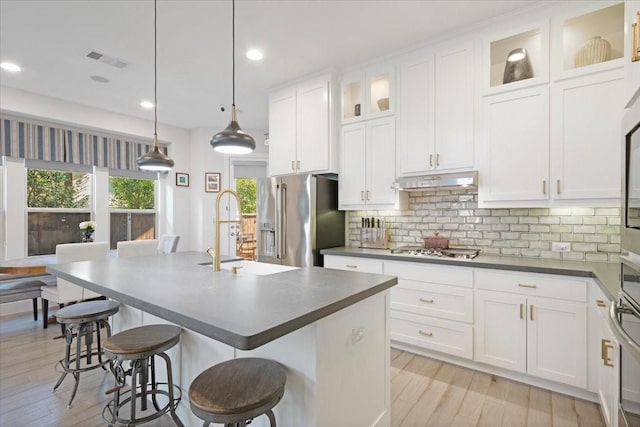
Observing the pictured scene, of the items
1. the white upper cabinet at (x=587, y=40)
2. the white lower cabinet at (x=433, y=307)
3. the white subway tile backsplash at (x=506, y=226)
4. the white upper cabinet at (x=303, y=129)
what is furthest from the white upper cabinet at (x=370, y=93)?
the white lower cabinet at (x=433, y=307)

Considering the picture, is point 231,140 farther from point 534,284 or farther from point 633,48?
point 534,284

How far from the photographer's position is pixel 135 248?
3.89m

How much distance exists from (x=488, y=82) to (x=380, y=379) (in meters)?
2.48

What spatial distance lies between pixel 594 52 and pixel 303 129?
102 inches

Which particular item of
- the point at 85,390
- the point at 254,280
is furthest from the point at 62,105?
the point at 254,280

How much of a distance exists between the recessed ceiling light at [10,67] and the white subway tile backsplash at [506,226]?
407cm

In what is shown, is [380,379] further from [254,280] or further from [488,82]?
[488,82]

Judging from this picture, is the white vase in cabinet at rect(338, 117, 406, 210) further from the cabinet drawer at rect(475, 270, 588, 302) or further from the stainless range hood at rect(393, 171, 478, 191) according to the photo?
the cabinet drawer at rect(475, 270, 588, 302)

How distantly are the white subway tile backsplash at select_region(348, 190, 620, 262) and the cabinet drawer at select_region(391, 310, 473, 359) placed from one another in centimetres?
82

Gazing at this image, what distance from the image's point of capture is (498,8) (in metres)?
2.46

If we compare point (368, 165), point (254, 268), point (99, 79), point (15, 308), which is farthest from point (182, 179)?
point (254, 268)

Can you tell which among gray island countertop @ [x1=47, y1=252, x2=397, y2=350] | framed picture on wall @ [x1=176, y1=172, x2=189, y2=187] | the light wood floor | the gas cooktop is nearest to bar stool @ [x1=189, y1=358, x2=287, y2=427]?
gray island countertop @ [x1=47, y1=252, x2=397, y2=350]

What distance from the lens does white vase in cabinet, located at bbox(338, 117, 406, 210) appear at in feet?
A: 10.5

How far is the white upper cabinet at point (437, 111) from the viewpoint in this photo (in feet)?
9.04
